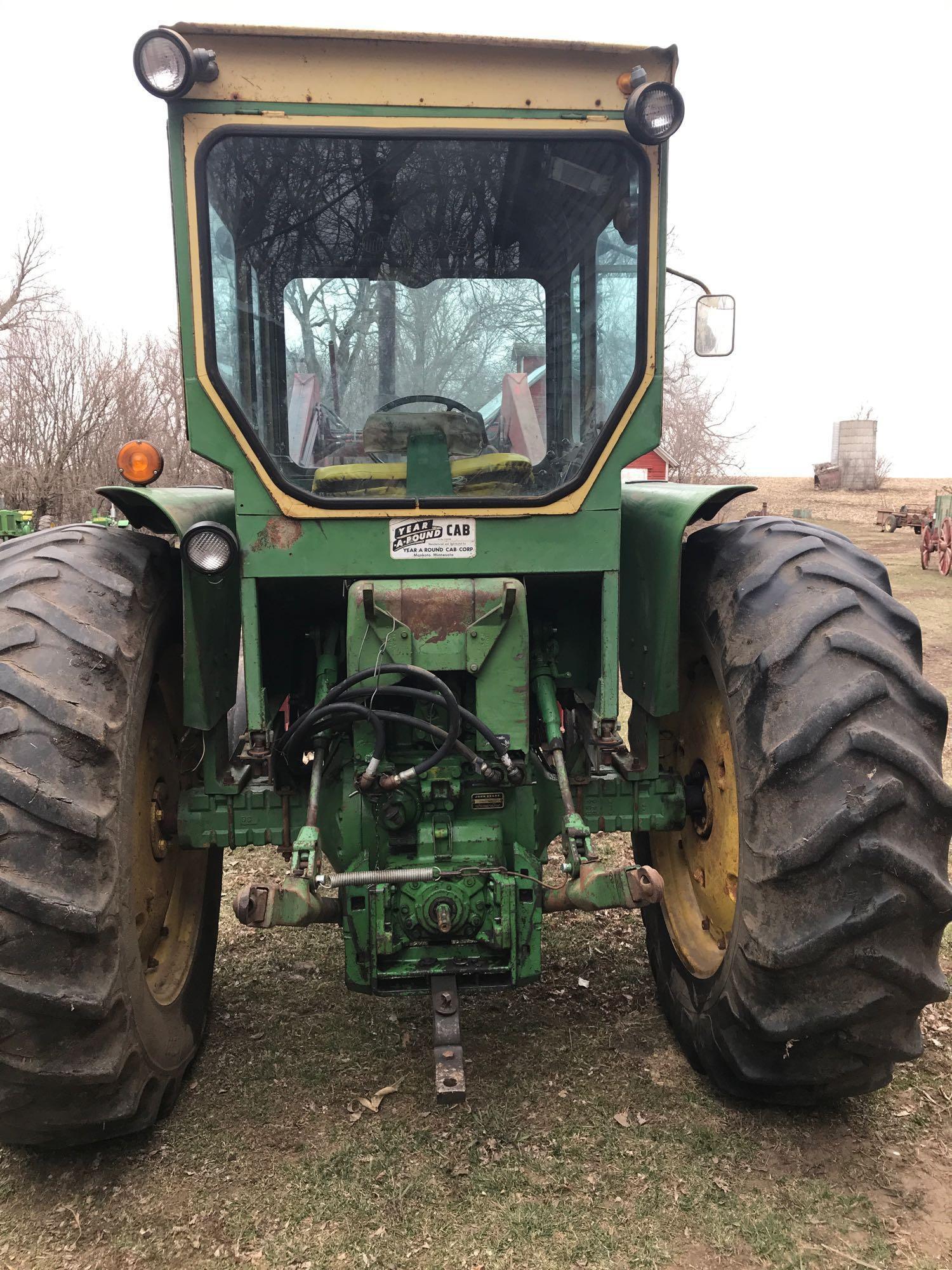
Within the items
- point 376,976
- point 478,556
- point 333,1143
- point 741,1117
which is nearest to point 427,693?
point 478,556

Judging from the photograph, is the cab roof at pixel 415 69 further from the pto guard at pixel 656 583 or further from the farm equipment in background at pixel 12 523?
the farm equipment in background at pixel 12 523

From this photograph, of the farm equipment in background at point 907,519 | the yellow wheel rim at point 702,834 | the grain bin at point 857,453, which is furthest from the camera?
the grain bin at point 857,453

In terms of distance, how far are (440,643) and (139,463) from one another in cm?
96

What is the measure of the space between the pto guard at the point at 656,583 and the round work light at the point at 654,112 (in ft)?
3.09

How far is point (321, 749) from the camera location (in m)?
2.91

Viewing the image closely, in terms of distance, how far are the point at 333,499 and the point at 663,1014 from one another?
2.00 m

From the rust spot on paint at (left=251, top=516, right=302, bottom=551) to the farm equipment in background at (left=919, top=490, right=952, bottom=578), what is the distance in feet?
52.0

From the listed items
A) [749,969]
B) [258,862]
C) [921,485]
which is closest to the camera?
[749,969]

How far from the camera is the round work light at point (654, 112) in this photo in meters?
2.55

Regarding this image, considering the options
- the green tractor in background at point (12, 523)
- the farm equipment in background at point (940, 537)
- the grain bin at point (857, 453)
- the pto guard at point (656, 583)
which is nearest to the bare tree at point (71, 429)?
the green tractor in background at point (12, 523)

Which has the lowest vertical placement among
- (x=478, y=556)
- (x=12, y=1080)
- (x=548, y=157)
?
(x=12, y=1080)

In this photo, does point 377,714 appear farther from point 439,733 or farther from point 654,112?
point 654,112

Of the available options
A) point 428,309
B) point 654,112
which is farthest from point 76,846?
point 654,112

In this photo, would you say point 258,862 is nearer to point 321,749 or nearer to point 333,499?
point 321,749
